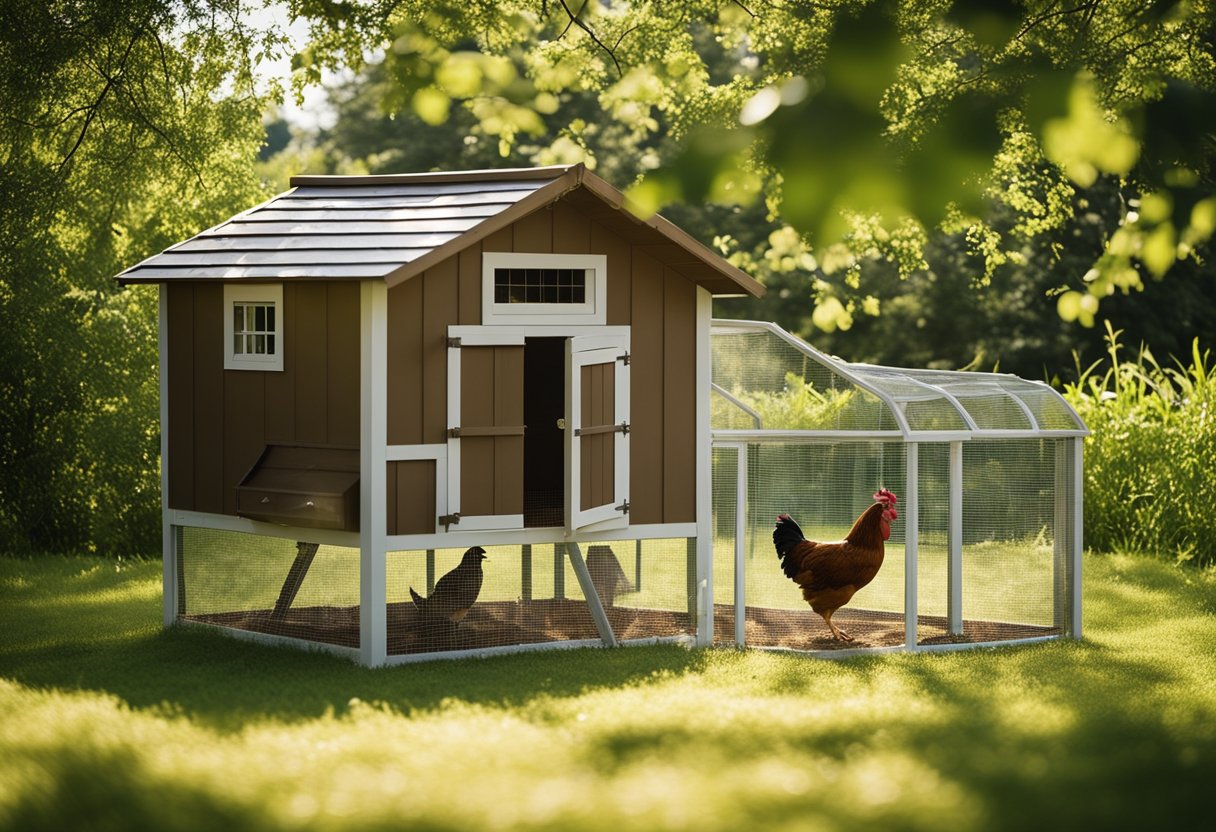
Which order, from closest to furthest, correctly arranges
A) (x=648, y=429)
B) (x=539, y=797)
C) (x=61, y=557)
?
(x=539, y=797)
(x=648, y=429)
(x=61, y=557)

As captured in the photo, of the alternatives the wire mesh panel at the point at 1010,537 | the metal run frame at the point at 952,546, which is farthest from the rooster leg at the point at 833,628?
the wire mesh panel at the point at 1010,537

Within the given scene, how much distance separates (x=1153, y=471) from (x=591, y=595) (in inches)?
332

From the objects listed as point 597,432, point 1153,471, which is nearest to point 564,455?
point 597,432

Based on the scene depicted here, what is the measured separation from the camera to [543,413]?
1234cm

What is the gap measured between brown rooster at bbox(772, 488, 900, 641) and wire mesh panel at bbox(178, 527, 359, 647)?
3.27 meters

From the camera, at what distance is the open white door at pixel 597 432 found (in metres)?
9.79

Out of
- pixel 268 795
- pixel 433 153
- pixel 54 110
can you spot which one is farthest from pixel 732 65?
pixel 268 795

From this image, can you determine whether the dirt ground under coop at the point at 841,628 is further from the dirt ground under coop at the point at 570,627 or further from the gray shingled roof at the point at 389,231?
the gray shingled roof at the point at 389,231

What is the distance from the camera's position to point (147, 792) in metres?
5.39

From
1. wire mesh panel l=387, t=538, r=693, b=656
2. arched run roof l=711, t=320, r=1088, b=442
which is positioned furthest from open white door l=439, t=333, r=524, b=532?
arched run roof l=711, t=320, r=1088, b=442

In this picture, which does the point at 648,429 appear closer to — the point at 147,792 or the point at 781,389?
the point at 781,389

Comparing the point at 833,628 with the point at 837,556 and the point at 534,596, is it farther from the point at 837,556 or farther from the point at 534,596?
the point at 534,596

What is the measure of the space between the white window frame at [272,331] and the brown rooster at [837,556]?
3.92 meters

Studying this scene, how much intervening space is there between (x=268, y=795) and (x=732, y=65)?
31.3m
